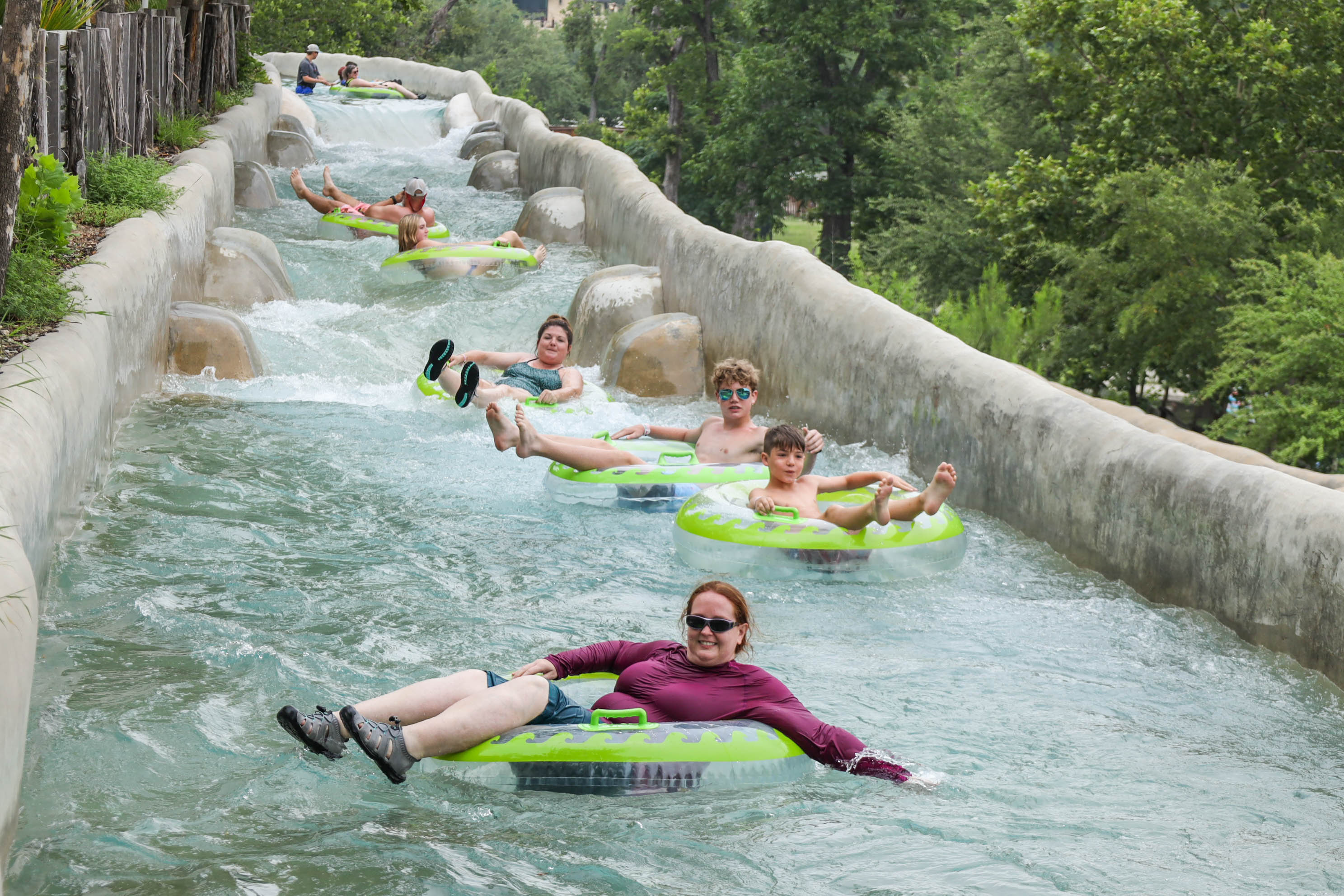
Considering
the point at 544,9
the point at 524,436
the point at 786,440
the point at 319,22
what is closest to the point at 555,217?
the point at 524,436

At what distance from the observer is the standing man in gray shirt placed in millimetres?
26906

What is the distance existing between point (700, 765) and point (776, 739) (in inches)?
10.9

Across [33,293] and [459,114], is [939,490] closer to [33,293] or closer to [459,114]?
[33,293]

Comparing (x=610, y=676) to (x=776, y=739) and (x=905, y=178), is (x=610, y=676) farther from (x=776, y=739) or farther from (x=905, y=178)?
(x=905, y=178)

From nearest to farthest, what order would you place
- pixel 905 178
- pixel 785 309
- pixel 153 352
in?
1. pixel 153 352
2. pixel 785 309
3. pixel 905 178

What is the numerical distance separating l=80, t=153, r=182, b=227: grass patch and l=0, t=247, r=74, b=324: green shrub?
246cm

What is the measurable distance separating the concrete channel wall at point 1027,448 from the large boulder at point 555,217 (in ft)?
9.35

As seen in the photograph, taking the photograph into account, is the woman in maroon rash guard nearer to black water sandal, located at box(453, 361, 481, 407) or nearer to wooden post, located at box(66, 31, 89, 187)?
black water sandal, located at box(453, 361, 481, 407)

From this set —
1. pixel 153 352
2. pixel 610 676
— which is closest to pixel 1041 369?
pixel 153 352

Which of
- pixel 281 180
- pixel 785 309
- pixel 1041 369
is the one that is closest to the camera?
pixel 785 309

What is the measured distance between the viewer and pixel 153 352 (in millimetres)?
9773

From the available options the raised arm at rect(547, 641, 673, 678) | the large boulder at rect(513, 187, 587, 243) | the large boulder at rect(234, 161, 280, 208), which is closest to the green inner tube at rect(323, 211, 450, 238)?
the large boulder at rect(513, 187, 587, 243)

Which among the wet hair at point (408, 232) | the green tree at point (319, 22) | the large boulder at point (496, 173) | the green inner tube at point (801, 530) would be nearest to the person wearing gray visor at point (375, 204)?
the wet hair at point (408, 232)

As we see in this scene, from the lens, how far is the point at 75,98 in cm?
924
